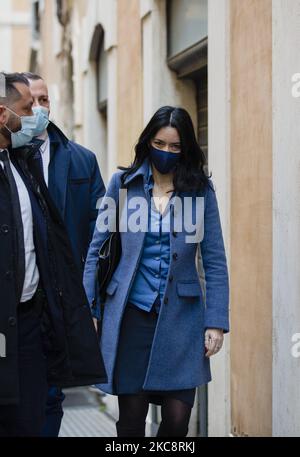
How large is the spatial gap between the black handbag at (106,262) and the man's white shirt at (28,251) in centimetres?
66

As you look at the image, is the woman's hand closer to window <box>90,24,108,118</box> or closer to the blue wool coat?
the blue wool coat

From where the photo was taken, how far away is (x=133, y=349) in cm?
477

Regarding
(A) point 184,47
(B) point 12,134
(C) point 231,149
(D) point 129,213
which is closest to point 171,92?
(A) point 184,47

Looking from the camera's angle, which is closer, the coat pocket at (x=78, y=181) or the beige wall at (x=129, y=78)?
the coat pocket at (x=78, y=181)

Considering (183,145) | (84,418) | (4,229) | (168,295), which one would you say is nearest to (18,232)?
(4,229)

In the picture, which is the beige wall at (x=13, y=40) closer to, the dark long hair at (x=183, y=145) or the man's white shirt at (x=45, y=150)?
the man's white shirt at (x=45, y=150)

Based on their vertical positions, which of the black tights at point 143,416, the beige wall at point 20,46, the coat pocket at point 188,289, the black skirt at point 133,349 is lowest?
the black tights at point 143,416

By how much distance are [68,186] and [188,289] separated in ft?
3.55

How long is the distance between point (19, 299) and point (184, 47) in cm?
383

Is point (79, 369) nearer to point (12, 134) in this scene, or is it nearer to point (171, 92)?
point (12, 134)

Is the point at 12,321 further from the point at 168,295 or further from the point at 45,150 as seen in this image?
the point at 45,150

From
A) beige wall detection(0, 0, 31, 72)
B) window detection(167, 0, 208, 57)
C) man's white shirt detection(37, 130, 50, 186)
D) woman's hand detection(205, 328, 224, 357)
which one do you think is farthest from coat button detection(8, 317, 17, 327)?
beige wall detection(0, 0, 31, 72)

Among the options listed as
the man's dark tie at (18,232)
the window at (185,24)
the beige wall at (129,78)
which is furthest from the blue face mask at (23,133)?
the beige wall at (129,78)

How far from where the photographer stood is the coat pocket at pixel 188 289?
472cm
